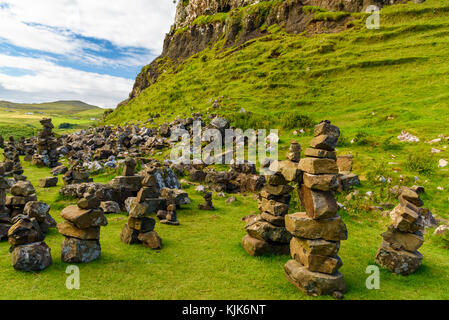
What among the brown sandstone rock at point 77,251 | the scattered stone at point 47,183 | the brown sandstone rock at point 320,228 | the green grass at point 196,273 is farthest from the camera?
the scattered stone at point 47,183

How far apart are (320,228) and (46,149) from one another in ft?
103

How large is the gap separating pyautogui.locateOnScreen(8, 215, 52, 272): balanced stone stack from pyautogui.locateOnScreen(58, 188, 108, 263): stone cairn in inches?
23.1

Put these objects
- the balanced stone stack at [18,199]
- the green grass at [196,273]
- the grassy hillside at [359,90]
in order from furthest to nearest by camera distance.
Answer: the grassy hillside at [359,90] < the balanced stone stack at [18,199] < the green grass at [196,273]

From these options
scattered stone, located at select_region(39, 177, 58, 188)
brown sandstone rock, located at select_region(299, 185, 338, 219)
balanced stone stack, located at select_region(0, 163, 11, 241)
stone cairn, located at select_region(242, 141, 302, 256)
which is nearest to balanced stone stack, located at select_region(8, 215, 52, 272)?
balanced stone stack, located at select_region(0, 163, 11, 241)

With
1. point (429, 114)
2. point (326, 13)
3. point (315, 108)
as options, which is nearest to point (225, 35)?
point (326, 13)

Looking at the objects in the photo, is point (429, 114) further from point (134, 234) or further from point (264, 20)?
point (264, 20)

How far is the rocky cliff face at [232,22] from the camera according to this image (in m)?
59.2

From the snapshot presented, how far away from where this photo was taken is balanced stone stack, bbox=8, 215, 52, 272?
7.14 m

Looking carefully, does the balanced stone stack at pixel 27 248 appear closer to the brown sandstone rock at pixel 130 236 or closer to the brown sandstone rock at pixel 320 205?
the brown sandstone rock at pixel 130 236

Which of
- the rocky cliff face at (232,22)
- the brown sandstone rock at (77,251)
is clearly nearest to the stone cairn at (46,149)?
the brown sandstone rock at (77,251)

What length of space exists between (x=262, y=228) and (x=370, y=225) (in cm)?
741

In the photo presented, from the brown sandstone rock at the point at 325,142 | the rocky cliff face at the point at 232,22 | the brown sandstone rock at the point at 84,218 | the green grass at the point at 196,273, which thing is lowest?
the green grass at the point at 196,273

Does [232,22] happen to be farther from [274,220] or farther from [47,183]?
[274,220]

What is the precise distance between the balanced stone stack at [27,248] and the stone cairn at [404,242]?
10.7 metres
